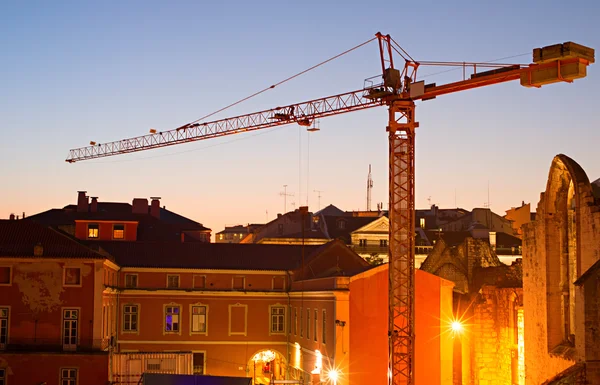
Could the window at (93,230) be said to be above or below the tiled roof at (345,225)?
below

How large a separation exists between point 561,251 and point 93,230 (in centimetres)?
5715

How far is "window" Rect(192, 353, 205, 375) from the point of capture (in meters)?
60.1

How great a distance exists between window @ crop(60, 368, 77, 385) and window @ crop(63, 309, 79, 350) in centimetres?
178

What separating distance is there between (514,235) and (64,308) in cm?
5847

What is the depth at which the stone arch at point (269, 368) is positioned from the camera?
60469 mm

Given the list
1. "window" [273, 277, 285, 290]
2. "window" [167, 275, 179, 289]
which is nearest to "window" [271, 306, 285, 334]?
"window" [273, 277, 285, 290]

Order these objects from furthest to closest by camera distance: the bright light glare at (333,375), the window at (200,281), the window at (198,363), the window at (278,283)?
the window at (278,283) → the window at (200,281) → the window at (198,363) → the bright light glare at (333,375)

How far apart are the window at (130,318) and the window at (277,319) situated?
8775 millimetres

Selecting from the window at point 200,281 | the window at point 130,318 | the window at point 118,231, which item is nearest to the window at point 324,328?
the window at point 200,281

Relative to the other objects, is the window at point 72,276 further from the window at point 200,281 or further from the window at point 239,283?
the window at point 239,283

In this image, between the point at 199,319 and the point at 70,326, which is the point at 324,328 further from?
the point at 199,319

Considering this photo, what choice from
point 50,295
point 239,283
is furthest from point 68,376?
point 239,283

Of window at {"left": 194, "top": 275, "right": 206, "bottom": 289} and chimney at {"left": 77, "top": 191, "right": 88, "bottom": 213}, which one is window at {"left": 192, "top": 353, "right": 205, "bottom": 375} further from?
chimney at {"left": 77, "top": 191, "right": 88, "bottom": 213}

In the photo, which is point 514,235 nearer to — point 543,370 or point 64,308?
point 64,308
